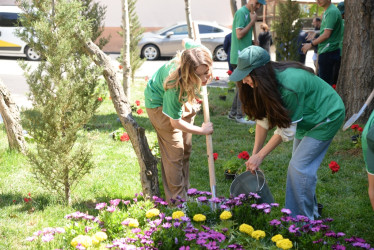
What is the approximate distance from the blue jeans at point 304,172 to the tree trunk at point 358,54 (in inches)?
155

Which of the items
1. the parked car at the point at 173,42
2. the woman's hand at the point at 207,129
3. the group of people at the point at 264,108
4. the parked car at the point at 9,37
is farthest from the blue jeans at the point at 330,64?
the parked car at the point at 9,37

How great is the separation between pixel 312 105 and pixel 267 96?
1.80ft

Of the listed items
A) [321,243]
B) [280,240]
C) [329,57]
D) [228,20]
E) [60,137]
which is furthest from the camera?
[228,20]

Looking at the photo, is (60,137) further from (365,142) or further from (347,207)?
(347,207)

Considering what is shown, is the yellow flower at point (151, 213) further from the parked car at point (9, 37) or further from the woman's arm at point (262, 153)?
the parked car at point (9, 37)

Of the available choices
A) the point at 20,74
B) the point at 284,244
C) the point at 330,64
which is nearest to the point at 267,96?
the point at 284,244

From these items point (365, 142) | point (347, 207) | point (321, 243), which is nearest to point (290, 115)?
point (365, 142)

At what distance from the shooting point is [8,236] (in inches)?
150

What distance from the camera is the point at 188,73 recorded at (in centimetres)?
363

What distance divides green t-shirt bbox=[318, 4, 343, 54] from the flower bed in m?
4.99

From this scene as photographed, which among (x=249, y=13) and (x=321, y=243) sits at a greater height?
(x=249, y=13)

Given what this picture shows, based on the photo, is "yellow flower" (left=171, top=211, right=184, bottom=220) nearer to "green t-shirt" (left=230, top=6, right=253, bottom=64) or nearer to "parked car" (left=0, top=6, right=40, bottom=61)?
"green t-shirt" (left=230, top=6, right=253, bottom=64)

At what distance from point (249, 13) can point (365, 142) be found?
489 centimetres

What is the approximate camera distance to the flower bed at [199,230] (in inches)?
114
